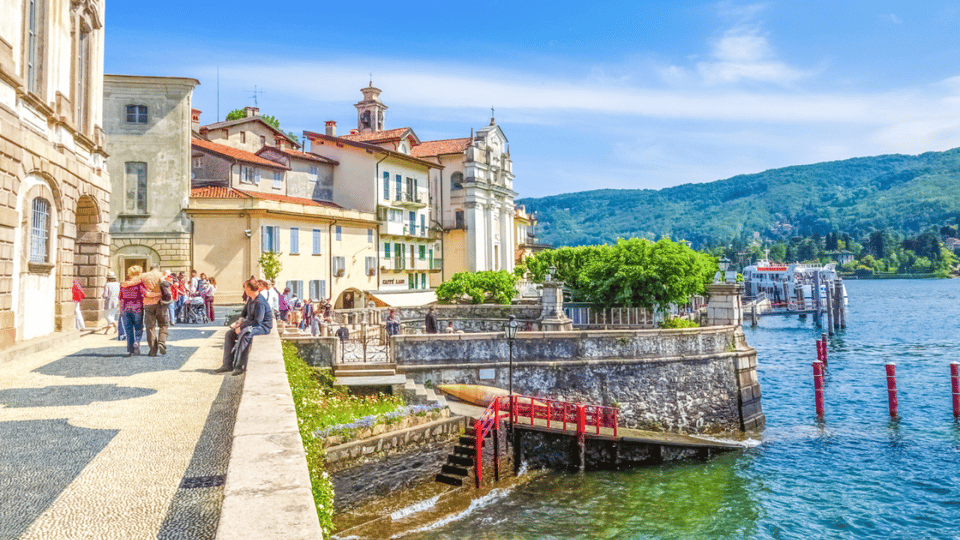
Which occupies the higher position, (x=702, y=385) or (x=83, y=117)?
(x=83, y=117)

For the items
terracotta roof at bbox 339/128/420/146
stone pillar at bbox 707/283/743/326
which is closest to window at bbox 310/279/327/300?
terracotta roof at bbox 339/128/420/146

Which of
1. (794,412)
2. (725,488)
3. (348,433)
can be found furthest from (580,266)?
(348,433)

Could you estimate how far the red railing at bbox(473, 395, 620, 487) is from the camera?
18828mm

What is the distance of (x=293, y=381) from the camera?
11055 millimetres

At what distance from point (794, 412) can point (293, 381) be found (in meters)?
25.7

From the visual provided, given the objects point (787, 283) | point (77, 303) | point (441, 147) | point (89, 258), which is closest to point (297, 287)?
point (89, 258)

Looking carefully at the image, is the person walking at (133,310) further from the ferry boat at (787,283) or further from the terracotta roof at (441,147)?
the ferry boat at (787,283)

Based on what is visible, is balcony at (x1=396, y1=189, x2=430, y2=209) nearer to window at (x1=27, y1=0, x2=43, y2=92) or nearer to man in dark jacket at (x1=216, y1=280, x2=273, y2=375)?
window at (x1=27, y1=0, x2=43, y2=92)

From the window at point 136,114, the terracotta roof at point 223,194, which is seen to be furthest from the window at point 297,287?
the window at point 136,114

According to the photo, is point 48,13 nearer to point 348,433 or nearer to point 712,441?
point 348,433

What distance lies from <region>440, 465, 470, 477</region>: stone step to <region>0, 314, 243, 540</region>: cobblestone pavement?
25.3 feet

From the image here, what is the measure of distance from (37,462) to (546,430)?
15.7 meters

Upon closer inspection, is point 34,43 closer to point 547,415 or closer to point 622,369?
point 547,415

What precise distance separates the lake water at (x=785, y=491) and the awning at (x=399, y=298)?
2125 centimetres
